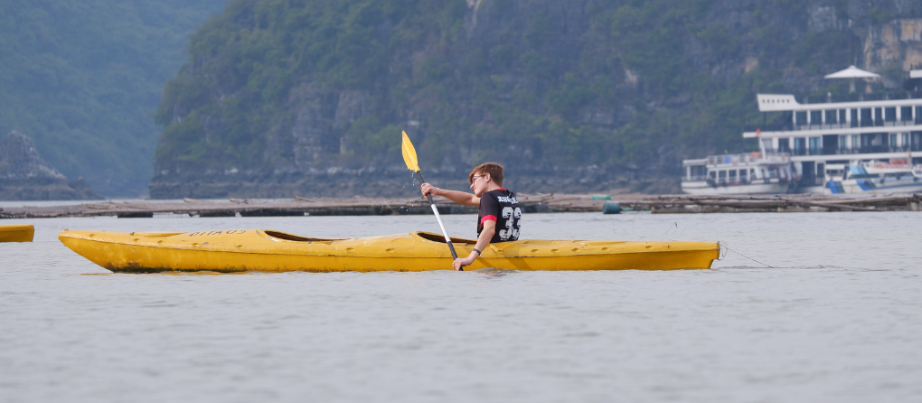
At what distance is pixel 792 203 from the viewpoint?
3894cm

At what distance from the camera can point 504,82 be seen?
108562mm

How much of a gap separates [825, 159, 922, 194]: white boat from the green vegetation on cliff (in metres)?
23.5

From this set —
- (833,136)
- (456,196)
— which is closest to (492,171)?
(456,196)

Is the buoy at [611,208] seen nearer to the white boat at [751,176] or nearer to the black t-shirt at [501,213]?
the black t-shirt at [501,213]

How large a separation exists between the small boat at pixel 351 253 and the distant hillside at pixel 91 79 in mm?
142396

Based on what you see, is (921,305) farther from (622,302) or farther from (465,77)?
(465,77)

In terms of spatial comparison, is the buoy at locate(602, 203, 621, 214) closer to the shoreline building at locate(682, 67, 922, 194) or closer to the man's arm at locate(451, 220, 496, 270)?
the man's arm at locate(451, 220, 496, 270)

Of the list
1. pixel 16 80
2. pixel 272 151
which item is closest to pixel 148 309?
pixel 272 151

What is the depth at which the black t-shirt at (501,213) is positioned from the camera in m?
12.4

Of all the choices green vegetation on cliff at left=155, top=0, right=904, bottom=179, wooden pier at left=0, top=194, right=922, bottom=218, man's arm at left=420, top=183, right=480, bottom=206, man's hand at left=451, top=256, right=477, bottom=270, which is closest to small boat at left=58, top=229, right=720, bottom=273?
man's hand at left=451, top=256, right=477, bottom=270

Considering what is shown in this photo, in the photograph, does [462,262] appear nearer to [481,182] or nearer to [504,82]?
[481,182]

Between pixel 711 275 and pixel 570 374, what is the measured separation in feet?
22.4

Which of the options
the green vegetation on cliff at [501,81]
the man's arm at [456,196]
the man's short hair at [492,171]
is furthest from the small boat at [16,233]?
the green vegetation on cliff at [501,81]

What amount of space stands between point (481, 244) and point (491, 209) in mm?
432
